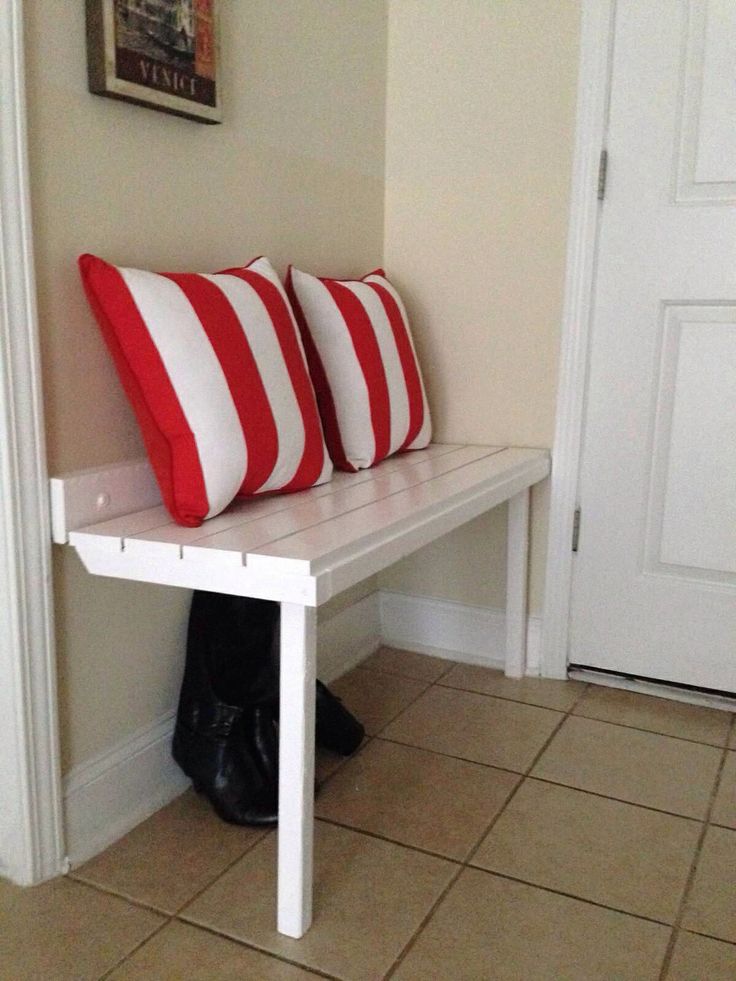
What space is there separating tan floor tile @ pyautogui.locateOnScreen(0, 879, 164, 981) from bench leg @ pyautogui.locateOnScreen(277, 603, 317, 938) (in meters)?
0.21

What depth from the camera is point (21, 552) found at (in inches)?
49.9

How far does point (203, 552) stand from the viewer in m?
1.19

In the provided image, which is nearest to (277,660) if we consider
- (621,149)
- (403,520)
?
(403,520)

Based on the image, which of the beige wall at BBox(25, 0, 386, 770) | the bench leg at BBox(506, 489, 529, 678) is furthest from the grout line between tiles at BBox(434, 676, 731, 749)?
the beige wall at BBox(25, 0, 386, 770)

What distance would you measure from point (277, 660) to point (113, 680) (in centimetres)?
29

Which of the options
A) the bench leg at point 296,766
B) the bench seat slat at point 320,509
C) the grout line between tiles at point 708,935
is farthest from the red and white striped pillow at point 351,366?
the grout line between tiles at point 708,935

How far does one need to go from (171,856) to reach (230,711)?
0.81ft

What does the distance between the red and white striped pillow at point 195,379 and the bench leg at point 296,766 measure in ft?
0.90

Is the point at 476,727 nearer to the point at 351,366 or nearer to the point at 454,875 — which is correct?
the point at 454,875

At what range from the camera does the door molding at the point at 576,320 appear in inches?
74.2

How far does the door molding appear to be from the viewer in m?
1.89

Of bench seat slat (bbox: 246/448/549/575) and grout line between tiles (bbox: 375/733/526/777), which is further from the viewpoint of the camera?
grout line between tiles (bbox: 375/733/526/777)

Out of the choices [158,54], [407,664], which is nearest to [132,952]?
[407,664]

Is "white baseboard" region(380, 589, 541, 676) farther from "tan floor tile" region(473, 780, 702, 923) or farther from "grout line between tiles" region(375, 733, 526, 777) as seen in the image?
"tan floor tile" region(473, 780, 702, 923)
